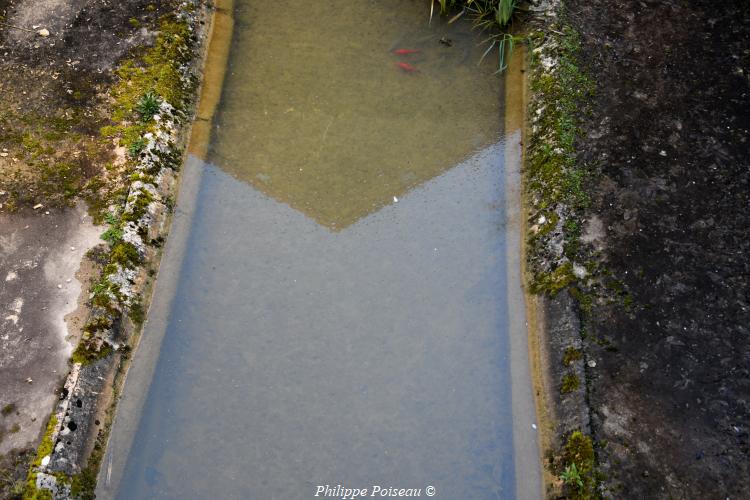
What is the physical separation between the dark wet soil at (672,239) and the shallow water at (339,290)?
840 millimetres

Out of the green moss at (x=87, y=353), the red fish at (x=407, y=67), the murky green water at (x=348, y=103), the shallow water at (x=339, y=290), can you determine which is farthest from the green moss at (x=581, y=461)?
the red fish at (x=407, y=67)

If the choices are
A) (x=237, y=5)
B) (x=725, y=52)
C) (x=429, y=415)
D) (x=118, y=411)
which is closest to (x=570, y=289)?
(x=429, y=415)

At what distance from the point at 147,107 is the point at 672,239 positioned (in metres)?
5.13

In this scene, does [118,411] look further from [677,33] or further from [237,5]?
[677,33]

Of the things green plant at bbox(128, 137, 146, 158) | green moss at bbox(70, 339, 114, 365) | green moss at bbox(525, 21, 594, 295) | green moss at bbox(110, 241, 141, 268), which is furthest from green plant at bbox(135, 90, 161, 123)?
green moss at bbox(525, 21, 594, 295)

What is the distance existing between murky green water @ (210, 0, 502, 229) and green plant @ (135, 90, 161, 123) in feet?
2.22

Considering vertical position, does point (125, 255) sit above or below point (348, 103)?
below

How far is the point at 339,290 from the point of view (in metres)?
6.02

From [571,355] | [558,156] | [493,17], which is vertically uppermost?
[493,17]

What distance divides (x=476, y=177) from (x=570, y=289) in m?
1.69

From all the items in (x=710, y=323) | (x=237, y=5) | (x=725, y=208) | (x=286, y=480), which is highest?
(x=237, y=5)

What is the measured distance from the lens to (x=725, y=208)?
5.90 m

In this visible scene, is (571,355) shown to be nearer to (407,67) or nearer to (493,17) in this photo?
(407,67)

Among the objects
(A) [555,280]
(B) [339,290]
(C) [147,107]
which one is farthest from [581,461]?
(C) [147,107]
